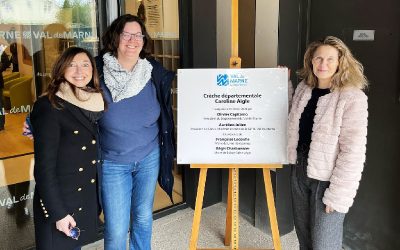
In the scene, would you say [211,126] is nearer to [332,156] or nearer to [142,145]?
[142,145]

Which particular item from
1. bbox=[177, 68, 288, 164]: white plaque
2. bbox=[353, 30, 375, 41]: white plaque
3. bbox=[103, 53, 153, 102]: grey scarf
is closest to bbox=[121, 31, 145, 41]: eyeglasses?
bbox=[103, 53, 153, 102]: grey scarf

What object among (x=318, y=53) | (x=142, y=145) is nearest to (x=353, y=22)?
(x=318, y=53)

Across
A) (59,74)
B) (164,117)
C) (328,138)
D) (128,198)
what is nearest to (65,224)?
(128,198)

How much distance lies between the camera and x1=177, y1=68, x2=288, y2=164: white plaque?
7.20ft

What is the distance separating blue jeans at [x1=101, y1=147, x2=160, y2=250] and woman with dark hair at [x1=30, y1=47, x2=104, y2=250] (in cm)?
19

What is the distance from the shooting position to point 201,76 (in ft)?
7.33

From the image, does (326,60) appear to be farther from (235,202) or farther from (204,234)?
(204,234)

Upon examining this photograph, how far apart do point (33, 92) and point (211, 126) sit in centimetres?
119

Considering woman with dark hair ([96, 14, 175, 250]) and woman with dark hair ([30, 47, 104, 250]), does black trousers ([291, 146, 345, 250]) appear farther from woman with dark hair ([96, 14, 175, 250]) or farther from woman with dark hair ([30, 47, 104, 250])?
woman with dark hair ([30, 47, 104, 250])

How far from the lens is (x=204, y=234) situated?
294 cm

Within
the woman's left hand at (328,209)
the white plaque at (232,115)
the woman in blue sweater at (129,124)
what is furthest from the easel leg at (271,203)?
the woman in blue sweater at (129,124)

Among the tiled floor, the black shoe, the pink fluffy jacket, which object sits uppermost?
the pink fluffy jacket

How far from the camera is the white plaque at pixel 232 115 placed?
86.4 inches

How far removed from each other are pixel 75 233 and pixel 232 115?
1.06m
